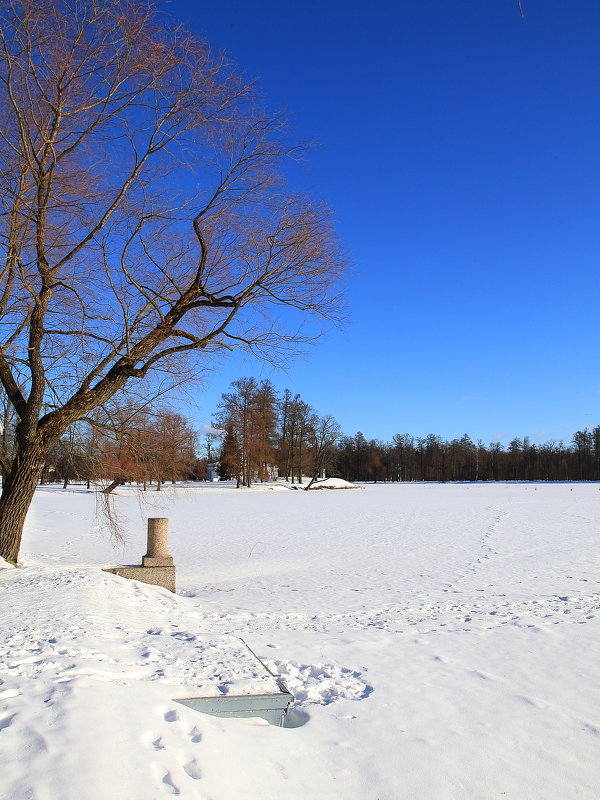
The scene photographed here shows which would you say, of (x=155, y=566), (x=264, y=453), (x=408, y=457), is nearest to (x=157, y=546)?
(x=155, y=566)

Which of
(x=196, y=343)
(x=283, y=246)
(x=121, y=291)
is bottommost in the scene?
(x=196, y=343)

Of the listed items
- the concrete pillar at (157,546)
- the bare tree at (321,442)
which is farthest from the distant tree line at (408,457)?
the concrete pillar at (157,546)

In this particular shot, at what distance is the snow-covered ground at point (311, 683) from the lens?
3322 millimetres

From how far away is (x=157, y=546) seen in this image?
32.5 feet

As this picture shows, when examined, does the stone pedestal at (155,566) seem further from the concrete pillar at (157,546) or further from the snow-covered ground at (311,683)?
the snow-covered ground at (311,683)

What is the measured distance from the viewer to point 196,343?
8992 mm

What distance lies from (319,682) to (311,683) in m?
0.09

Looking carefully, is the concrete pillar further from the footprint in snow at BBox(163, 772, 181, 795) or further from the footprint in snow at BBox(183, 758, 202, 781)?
the footprint in snow at BBox(163, 772, 181, 795)

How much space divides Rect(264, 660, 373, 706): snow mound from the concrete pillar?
437cm

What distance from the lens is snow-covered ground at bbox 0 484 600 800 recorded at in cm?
332

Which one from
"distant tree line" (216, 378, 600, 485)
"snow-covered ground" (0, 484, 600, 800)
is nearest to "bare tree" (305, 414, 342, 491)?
"distant tree line" (216, 378, 600, 485)

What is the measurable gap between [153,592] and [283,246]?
5088 mm

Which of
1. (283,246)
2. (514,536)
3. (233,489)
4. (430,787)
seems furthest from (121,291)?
(233,489)

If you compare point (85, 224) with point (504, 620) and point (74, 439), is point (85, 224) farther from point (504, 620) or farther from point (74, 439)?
point (504, 620)
